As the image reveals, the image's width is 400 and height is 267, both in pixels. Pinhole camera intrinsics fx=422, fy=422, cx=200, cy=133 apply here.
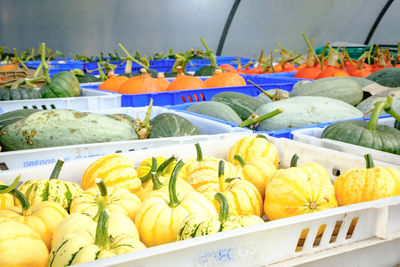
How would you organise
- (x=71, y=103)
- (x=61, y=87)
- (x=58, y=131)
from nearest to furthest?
(x=58, y=131) → (x=71, y=103) → (x=61, y=87)

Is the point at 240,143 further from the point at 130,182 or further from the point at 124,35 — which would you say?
the point at 124,35

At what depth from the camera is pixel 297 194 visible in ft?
4.33

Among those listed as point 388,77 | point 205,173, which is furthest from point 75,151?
point 388,77

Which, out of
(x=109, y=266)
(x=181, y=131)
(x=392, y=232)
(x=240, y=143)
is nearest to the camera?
(x=109, y=266)

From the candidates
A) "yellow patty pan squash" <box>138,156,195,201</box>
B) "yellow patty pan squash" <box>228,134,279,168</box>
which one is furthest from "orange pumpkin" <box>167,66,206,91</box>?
"yellow patty pan squash" <box>138,156,195,201</box>

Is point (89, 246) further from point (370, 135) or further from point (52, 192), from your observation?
point (370, 135)

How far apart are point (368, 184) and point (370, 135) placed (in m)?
0.70

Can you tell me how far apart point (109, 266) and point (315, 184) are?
77cm

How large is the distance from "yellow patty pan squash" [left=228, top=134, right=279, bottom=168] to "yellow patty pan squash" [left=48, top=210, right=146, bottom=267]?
901 mm

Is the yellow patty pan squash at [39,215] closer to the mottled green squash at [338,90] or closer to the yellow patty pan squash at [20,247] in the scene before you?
the yellow patty pan squash at [20,247]

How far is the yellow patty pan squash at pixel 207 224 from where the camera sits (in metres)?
1.00


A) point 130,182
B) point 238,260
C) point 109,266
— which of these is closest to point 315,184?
point 238,260

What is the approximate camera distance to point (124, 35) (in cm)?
806

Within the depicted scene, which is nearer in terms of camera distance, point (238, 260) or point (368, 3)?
point (238, 260)
